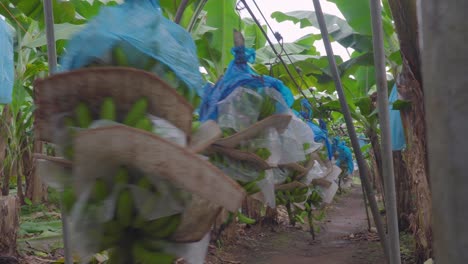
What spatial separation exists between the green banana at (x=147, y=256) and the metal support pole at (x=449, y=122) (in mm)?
481

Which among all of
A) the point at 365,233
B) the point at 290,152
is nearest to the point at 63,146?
the point at 290,152

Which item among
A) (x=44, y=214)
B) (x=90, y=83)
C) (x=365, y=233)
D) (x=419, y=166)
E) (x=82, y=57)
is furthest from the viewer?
(x=365, y=233)

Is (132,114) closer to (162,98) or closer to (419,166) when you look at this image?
(162,98)

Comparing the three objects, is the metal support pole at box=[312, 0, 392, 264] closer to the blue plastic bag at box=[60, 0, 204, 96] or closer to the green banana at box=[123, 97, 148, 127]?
the blue plastic bag at box=[60, 0, 204, 96]

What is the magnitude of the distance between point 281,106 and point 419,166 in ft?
7.29

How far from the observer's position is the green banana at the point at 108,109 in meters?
0.82

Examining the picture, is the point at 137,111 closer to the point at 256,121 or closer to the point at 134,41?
the point at 134,41

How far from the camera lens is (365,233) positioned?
660 cm

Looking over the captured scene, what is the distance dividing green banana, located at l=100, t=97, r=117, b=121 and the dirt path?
12.0ft

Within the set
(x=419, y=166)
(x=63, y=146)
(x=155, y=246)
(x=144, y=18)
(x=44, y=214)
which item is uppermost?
(x=144, y=18)

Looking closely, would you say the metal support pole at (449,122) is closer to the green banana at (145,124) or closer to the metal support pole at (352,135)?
the green banana at (145,124)

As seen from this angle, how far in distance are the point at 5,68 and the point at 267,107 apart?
6.63 feet

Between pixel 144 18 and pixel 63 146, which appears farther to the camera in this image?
pixel 144 18

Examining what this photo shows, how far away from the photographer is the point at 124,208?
0.82m
